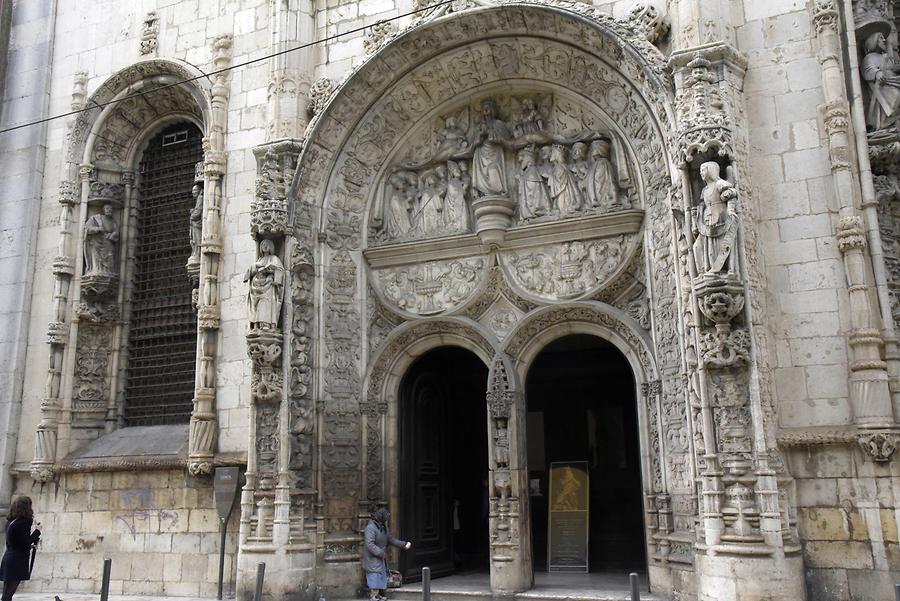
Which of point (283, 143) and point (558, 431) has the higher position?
point (283, 143)

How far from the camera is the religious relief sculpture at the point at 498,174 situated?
12.0 meters

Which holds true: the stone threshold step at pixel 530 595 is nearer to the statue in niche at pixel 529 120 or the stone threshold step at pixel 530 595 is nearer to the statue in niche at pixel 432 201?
the statue in niche at pixel 432 201

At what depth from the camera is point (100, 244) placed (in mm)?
14320

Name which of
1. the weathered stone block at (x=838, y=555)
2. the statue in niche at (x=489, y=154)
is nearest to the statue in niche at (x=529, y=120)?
the statue in niche at (x=489, y=154)

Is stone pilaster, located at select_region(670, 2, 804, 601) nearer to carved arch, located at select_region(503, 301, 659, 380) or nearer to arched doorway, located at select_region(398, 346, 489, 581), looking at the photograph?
carved arch, located at select_region(503, 301, 659, 380)

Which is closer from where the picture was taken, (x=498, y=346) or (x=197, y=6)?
(x=498, y=346)

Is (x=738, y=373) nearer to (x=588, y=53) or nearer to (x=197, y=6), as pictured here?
(x=588, y=53)

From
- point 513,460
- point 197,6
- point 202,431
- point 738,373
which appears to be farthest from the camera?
point 197,6

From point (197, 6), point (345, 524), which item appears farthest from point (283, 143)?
point (345, 524)

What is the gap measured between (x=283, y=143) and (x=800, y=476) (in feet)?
26.7

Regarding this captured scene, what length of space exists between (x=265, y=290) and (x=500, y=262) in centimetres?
334

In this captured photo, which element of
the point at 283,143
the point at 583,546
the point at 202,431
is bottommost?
the point at 583,546

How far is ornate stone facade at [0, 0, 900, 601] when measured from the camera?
9.24 m

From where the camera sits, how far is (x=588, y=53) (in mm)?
11508
